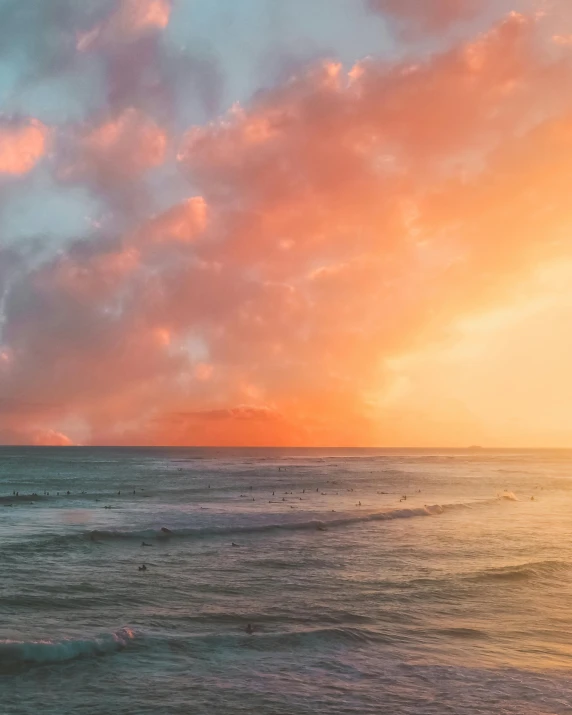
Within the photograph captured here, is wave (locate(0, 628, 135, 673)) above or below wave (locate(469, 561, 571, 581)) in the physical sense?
above

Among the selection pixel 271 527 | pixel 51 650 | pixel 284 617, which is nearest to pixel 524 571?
pixel 284 617

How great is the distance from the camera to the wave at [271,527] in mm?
47406

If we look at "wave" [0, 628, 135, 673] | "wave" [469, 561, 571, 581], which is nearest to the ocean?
"wave" [0, 628, 135, 673]

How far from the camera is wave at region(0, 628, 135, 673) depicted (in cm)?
1991

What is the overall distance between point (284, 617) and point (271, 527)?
2901cm

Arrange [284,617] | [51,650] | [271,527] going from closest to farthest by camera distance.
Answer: [51,650] < [284,617] < [271,527]

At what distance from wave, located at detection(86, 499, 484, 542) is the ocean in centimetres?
32

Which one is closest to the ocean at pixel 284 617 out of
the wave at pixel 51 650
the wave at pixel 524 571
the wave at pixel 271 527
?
the wave at pixel 51 650

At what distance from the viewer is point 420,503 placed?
74.1 metres

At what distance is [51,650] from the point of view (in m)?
20.6

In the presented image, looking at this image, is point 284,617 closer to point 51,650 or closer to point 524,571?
point 51,650

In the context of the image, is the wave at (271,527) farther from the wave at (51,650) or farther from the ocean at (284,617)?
the wave at (51,650)

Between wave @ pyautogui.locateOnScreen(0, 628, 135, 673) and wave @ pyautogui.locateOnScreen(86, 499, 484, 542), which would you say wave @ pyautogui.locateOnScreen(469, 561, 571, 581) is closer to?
wave @ pyautogui.locateOnScreen(0, 628, 135, 673)

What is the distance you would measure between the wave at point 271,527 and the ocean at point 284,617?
0.32m
